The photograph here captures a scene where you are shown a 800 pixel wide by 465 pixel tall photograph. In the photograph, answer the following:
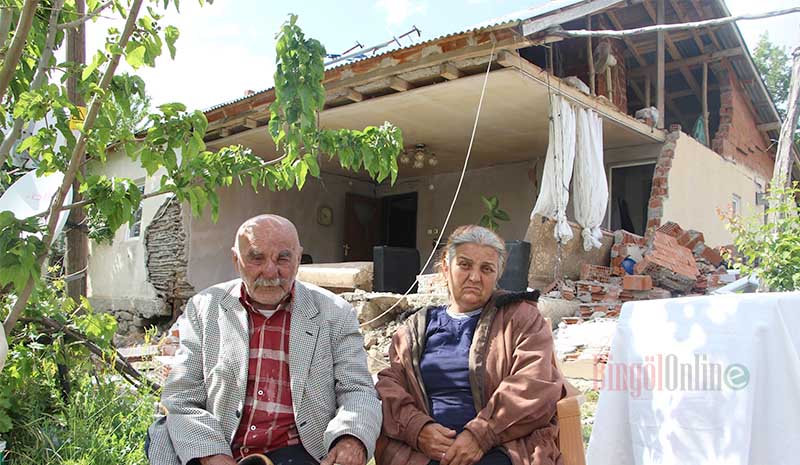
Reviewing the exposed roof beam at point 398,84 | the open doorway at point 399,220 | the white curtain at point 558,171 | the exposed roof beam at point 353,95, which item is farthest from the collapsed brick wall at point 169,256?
the white curtain at point 558,171

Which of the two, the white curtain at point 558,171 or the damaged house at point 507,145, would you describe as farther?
the white curtain at point 558,171

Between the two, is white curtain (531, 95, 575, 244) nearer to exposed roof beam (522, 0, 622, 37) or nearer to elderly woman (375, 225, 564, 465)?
exposed roof beam (522, 0, 622, 37)

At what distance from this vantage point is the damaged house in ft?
20.4

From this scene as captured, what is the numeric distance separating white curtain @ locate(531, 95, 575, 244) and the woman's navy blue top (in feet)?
14.1

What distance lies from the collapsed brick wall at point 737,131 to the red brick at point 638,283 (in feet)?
15.7

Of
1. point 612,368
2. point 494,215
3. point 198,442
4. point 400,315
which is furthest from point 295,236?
point 494,215

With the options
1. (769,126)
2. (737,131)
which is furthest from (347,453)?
(769,126)

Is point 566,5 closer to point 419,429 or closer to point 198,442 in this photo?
point 419,429

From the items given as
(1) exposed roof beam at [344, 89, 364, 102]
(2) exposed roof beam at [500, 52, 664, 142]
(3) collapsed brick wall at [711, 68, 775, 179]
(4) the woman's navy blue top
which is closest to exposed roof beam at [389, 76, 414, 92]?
(1) exposed roof beam at [344, 89, 364, 102]

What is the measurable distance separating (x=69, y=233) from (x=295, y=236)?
2379mm

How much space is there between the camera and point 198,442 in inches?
77.4

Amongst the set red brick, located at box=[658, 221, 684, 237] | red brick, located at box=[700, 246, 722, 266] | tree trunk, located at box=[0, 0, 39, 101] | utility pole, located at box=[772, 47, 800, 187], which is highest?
utility pole, located at box=[772, 47, 800, 187]

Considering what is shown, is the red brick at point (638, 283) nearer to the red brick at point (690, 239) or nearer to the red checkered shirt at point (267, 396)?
the red brick at point (690, 239)

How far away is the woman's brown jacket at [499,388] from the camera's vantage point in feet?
6.77
